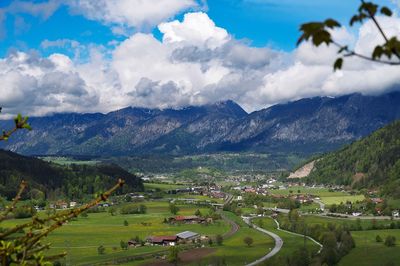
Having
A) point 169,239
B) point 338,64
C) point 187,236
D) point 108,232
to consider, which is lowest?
point 187,236

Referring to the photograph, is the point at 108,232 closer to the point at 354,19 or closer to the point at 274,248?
the point at 274,248

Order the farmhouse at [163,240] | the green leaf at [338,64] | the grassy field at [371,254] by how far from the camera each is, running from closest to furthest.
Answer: the green leaf at [338,64] → the grassy field at [371,254] → the farmhouse at [163,240]

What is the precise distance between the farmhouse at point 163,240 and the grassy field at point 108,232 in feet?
19.7

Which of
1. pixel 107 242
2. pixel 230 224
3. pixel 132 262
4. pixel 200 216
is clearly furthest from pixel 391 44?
pixel 200 216

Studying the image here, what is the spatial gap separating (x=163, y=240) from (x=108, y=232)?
22.4 meters

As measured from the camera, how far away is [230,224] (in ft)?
516

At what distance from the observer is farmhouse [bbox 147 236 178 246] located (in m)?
129

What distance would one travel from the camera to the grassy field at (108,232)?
373 feet

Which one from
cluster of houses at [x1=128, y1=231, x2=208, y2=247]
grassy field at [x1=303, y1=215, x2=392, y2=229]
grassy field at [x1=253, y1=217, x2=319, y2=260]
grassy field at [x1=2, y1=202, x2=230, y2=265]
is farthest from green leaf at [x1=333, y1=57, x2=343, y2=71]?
grassy field at [x1=303, y1=215, x2=392, y2=229]

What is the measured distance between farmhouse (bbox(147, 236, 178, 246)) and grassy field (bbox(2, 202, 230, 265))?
19.7ft

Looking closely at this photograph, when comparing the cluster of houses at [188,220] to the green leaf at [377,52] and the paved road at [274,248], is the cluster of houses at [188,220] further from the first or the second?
the green leaf at [377,52]

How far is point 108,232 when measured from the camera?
14438 cm

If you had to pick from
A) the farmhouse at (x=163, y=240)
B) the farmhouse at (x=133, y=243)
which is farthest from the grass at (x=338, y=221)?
the farmhouse at (x=133, y=243)

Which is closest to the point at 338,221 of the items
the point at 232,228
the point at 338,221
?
the point at 338,221
